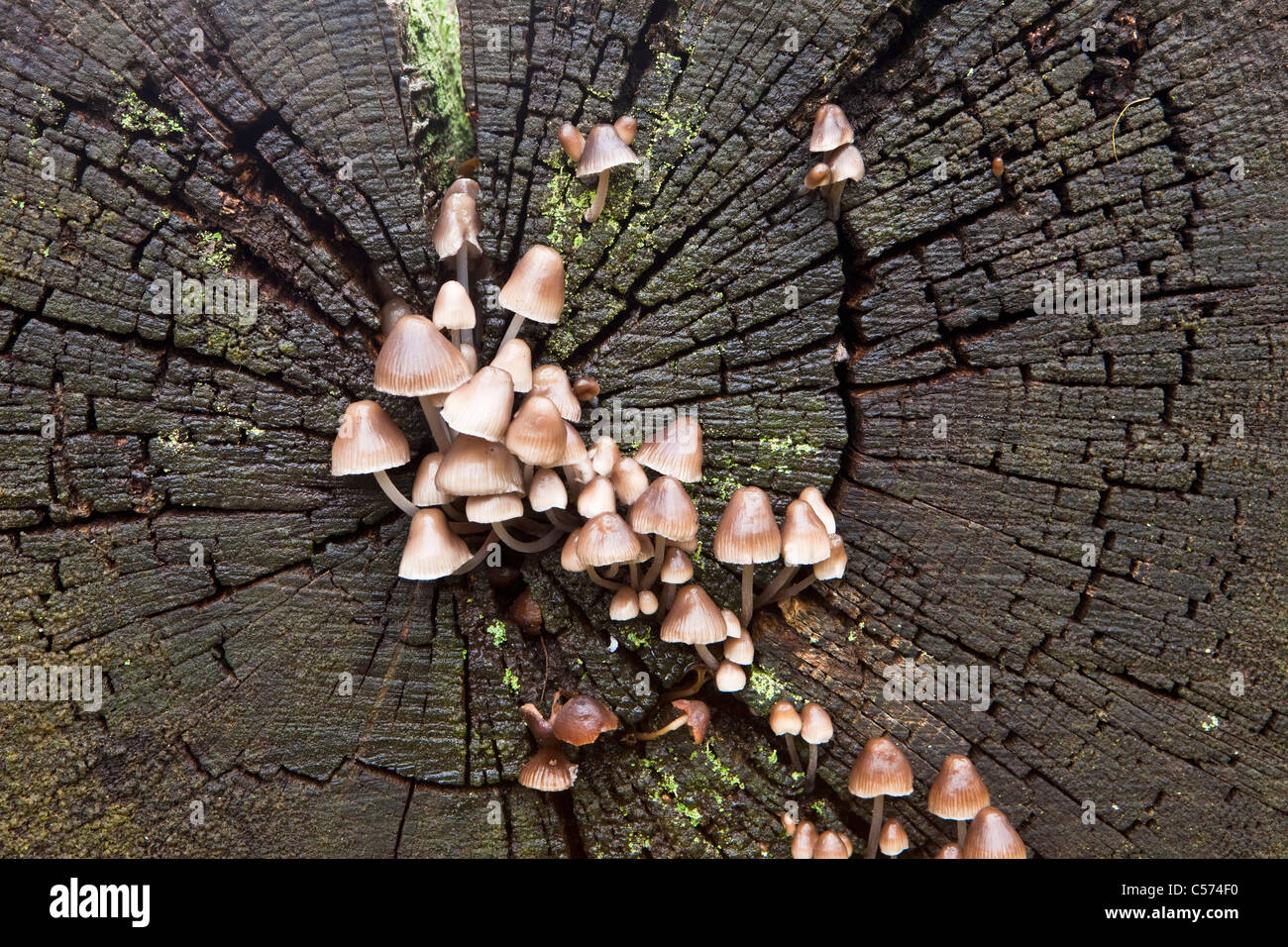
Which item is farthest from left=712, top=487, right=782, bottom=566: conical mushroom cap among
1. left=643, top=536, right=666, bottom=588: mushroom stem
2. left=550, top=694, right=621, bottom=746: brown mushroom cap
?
left=550, top=694, right=621, bottom=746: brown mushroom cap

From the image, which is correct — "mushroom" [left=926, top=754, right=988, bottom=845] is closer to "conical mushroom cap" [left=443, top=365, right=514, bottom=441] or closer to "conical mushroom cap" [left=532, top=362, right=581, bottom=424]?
"conical mushroom cap" [left=532, top=362, right=581, bottom=424]

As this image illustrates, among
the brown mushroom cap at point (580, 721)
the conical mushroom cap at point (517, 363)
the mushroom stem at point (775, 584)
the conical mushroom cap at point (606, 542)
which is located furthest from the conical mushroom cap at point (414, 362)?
the mushroom stem at point (775, 584)

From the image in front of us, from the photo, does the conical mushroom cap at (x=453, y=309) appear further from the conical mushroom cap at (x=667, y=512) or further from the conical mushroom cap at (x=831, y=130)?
the conical mushroom cap at (x=831, y=130)

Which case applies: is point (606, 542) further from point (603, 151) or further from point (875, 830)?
point (875, 830)

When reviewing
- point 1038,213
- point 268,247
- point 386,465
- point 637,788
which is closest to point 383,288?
point 268,247

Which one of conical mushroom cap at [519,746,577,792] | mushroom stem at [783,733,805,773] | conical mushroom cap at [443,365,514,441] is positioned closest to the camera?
conical mushroom cap at [443,365,514,441]
